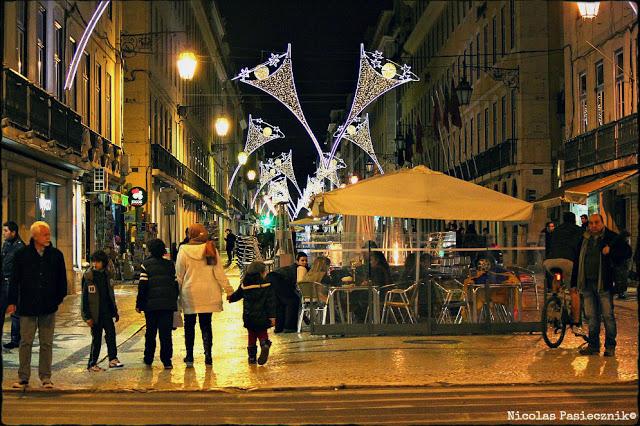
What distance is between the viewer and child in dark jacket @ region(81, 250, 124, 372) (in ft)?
42.4

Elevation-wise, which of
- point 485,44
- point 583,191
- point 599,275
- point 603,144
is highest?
point 485,44

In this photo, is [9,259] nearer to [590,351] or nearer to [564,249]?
Result: [590,351]

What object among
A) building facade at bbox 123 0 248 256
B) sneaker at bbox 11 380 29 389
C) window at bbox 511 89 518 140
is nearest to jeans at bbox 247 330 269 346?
sneaker at bbox 11 380 29 389

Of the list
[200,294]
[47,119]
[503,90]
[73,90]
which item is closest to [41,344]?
[200,294]

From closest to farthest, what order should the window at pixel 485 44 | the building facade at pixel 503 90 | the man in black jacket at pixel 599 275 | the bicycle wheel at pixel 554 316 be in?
1. the man in black jacket at pixel 599 275
2. the bicycle wheel at pixel 554 316
3. the building facade at pixel 503 90
4. the window at pixel 485 44

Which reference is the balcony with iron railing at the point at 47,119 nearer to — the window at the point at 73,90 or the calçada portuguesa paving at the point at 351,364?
the window at the point at 73,90

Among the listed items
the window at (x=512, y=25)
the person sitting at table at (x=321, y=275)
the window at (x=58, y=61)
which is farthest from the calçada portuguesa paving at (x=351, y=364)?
the window at (x=512, y=25)

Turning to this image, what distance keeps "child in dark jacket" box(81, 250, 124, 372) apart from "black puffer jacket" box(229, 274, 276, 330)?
1.58 meters

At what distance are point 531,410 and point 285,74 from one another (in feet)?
75.6

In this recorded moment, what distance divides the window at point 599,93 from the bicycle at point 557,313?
17.0m

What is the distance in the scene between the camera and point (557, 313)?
598 inches

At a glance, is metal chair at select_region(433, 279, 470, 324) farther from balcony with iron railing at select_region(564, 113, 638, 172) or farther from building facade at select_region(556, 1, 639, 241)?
balcony with iron railing at select_region(564, 113, 638, 172)

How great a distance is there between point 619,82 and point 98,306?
68.1 ft

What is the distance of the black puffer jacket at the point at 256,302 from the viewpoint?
519 inches
